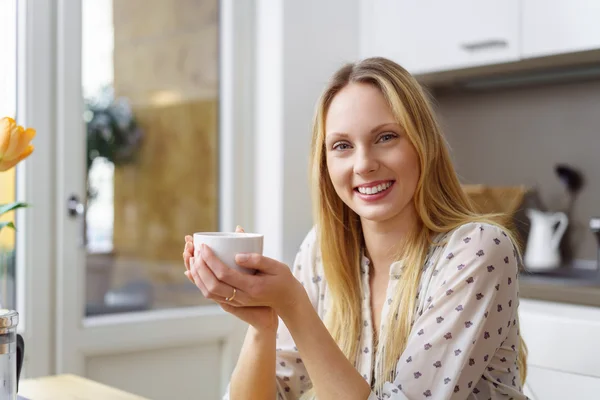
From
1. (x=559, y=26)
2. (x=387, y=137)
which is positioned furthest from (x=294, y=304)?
(x=559, y=26)

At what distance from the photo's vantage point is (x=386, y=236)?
1.45 m

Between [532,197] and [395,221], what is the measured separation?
155 cm

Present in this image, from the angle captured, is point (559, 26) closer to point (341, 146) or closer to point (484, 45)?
point (484, 45)

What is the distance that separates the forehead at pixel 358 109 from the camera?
1.35 metres

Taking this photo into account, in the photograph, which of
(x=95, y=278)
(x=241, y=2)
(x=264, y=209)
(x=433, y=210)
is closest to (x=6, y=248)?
(x=95, y=278)

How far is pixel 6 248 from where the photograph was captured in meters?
2.38

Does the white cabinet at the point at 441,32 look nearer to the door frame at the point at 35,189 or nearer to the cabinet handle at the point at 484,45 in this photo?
the cabinet handle at the point at 484,45

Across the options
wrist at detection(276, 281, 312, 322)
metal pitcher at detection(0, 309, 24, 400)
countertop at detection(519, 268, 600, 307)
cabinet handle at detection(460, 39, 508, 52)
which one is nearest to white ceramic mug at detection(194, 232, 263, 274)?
wrist at detection(276, 281, 312, 322)

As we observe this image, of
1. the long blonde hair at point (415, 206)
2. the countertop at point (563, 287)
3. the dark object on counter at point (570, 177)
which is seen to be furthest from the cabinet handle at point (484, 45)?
the long blonde hair at point (415, 206)

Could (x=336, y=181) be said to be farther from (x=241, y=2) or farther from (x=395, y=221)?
(x=241, y=2)

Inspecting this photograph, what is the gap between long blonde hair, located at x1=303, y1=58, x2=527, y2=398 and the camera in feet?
4.39

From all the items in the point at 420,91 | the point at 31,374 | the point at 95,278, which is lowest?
the point at 31,374

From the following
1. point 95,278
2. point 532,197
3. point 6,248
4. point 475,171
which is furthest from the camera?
point 475,171

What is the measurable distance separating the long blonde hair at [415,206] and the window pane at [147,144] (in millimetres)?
1312
